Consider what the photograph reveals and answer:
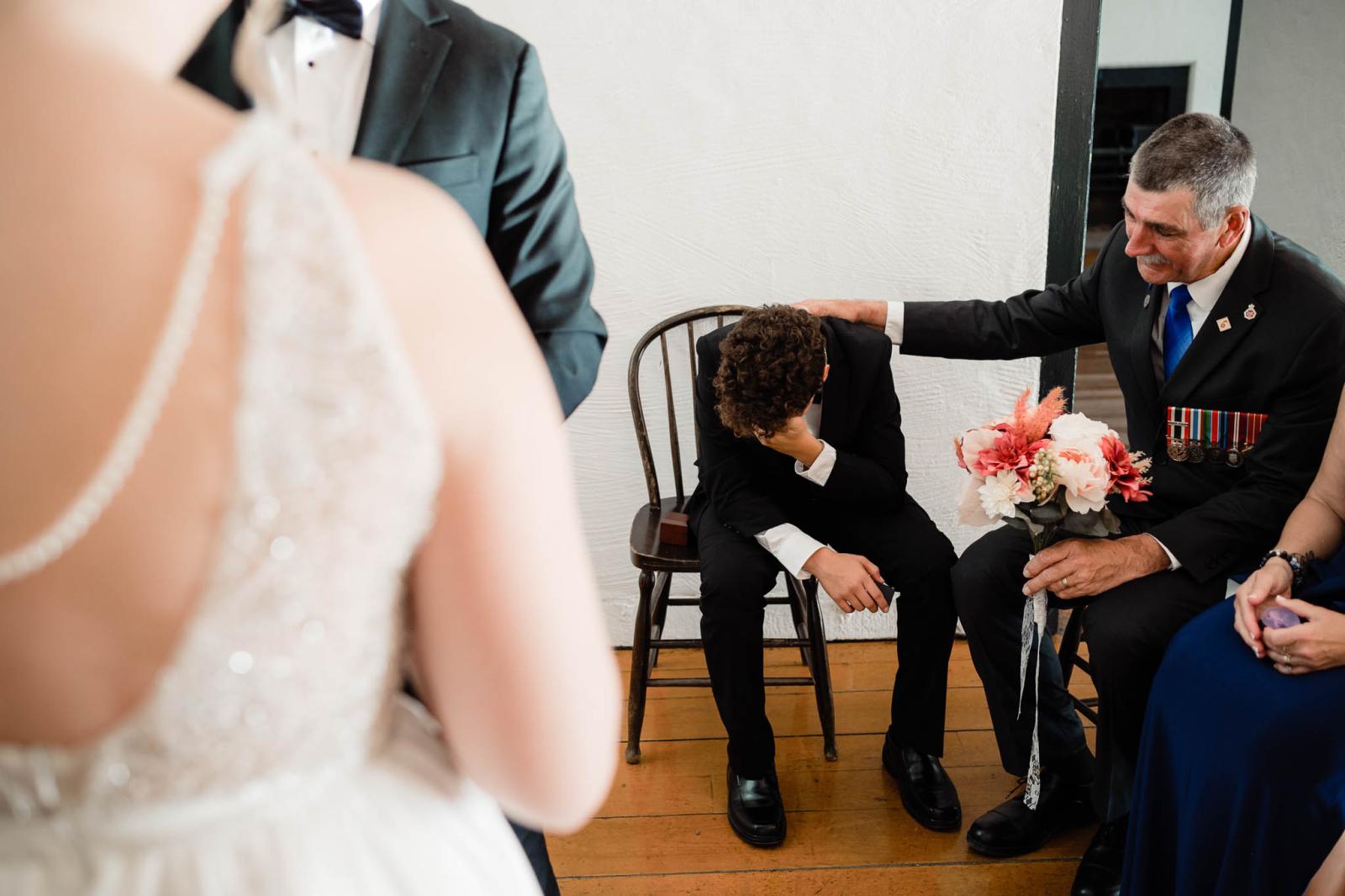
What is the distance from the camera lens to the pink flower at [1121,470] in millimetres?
1932

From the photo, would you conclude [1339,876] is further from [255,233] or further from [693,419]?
[693,419]

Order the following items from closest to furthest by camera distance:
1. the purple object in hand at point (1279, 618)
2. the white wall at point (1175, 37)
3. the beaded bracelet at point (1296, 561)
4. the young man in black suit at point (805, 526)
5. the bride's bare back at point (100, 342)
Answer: the bride's bare back at point (100, 342), the purple object in hand at point (1279, 618), the beaded bracelet at point (1296, 561), the young man in black suit at point (805, 526), the white wall at point (1175, 37)

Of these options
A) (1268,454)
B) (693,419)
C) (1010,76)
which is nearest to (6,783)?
(1268,454)

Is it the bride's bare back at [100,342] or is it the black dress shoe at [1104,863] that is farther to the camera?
the black dress shoe at [1104,863]

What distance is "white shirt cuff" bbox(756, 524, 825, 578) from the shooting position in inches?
89.2

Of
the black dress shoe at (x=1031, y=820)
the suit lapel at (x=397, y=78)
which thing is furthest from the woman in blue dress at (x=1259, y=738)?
the suit lapel at (x=397, y=78)

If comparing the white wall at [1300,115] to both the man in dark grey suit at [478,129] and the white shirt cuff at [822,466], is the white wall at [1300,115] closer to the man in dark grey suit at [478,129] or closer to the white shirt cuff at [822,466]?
the white shirt cuff at [822,466]

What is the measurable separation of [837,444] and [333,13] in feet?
5.12

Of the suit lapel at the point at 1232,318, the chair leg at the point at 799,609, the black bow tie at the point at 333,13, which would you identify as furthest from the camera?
the chair leg at the point at 799,609

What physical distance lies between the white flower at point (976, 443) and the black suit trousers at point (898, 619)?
14.8 inches

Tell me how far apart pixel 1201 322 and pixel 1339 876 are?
1.16 metres

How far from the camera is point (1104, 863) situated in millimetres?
1981

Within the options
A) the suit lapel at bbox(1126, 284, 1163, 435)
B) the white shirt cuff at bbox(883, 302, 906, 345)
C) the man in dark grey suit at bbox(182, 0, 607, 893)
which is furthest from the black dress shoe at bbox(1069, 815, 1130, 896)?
the man in dark grey suit at bbox(182, 0, 607, 893)

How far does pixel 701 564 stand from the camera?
2330 mm
